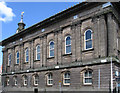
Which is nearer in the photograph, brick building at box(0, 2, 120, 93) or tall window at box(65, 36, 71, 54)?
brick building at box(0, 2, 120, 93)

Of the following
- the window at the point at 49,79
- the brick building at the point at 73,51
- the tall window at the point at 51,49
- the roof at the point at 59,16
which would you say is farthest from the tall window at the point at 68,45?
the window at the point at 49,79

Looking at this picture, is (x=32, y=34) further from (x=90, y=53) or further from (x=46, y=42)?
(x=90, y=53)

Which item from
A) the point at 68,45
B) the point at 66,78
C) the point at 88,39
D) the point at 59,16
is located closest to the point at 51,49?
the point at 68,45

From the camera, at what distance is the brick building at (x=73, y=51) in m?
16.3

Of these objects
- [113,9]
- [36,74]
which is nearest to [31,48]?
[36,74]

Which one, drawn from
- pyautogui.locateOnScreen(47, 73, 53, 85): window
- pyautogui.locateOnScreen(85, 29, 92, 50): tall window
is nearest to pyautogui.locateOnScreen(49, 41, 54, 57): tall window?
pyautogui.locateOnScreen(47, 73, 53, 85): window

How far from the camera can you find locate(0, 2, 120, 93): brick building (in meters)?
16.3

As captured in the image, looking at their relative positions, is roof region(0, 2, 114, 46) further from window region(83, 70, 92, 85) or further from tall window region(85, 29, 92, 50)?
window region(83, 70, 92, 85)

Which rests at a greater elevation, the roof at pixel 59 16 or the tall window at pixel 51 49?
the roof at pixel 59 16

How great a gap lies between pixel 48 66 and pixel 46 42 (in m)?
3.43

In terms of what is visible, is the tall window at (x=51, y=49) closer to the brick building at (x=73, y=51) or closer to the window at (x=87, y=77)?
the brick building at (x=73, y=51)

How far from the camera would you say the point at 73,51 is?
1930 cm

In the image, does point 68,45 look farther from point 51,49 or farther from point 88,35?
point 51,49

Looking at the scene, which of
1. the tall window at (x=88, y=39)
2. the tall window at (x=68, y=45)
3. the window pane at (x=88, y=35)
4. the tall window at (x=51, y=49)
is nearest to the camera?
the tall window at (x=88, y=39)
